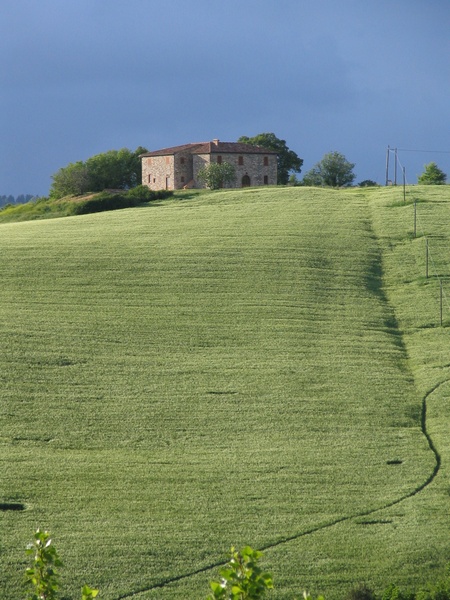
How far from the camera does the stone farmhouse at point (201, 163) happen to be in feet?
274

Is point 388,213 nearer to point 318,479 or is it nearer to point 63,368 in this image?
point 63,368

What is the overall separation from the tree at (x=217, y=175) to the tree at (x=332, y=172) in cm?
2042

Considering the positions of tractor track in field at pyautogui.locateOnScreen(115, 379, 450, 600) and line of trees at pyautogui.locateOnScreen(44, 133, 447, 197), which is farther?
line of trees at pyautogui.locateOnScreen(44, 133, 447, 197)

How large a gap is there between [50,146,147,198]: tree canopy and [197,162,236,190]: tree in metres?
10.8

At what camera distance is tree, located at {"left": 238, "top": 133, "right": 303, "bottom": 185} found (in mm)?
103562

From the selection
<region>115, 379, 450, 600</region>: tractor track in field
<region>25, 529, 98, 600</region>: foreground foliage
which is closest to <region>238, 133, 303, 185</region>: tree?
<region>115, 379, 450, 600</region>: tractor track in field

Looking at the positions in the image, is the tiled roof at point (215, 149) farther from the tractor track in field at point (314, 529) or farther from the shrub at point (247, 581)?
the shrub at point (247, 581)

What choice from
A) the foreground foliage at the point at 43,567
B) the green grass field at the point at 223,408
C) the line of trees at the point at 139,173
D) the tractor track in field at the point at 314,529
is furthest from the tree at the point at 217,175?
the foreground foliage at the point at 43,567

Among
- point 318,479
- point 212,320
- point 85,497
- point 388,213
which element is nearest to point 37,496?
point 85,497

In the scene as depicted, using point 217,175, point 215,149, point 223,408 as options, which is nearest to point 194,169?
point 215,149

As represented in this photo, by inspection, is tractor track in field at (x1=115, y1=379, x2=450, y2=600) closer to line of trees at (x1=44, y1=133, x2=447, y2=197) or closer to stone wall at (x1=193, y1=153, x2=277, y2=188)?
line of trees at (x1=44, y1=133, x2=447, y2=197)

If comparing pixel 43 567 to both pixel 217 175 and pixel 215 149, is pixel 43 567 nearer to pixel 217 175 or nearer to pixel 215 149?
pixel 217 175

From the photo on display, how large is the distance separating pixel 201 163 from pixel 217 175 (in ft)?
25.0

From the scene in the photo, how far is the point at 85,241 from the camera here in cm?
4322
